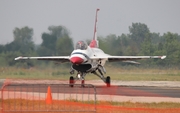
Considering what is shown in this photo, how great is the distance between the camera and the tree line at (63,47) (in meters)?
44.9

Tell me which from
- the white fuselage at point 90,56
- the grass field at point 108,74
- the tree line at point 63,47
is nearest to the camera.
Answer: the white fuselage at point 90,56

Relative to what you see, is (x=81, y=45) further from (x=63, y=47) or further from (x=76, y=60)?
(x=63, y=47)

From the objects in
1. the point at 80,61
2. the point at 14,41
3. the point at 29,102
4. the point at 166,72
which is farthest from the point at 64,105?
the point at 14,41

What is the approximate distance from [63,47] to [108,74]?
4.78 metres

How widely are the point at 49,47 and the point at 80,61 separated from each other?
71.9ft

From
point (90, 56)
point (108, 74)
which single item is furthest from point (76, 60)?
point (108, 74)

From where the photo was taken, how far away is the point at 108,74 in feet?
137

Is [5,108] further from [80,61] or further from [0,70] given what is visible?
[0,70]

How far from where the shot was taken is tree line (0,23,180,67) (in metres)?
44.9

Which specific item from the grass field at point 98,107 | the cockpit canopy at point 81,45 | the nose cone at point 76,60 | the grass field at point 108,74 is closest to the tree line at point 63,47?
the grass field at point 108,74

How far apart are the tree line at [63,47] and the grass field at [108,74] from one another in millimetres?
1457

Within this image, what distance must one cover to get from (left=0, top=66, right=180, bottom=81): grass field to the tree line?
4.78 ft

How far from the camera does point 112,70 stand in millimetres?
45250

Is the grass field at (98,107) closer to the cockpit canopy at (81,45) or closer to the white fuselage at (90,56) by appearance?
the white fuselage at (90,56)
